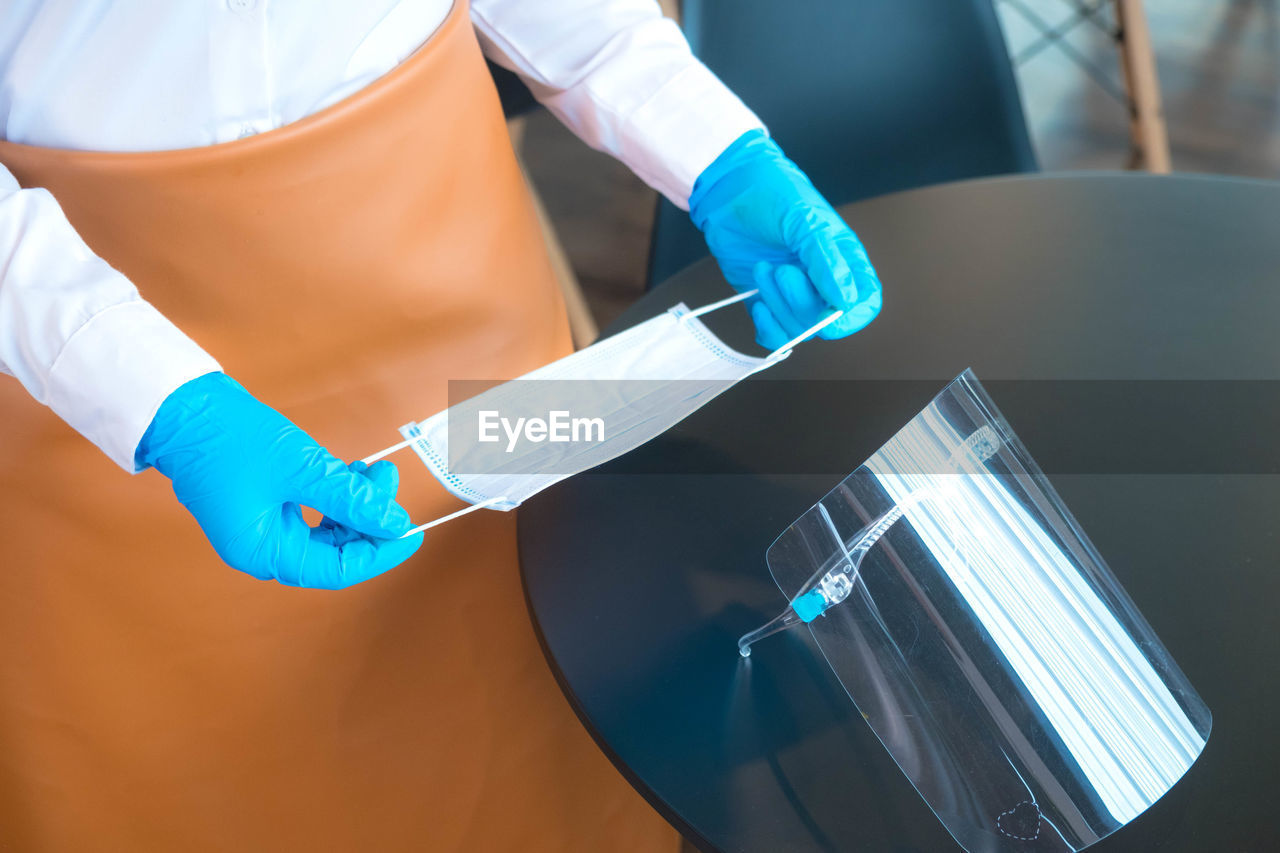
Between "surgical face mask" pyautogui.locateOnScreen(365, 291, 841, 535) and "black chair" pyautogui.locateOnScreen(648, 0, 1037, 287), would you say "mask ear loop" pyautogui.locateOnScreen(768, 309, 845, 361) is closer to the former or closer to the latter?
"surgical face mask" pyautogui.locateOnScreen(365, 291, 841, 535)

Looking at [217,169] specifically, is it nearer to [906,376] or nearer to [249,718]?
[249,718]

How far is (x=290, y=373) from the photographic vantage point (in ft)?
2.91

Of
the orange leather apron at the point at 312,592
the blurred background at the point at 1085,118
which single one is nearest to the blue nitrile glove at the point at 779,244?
the orange leather apron at the point at 312,592

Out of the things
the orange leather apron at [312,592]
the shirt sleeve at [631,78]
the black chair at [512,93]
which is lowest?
the orange leather apron at [312,592]

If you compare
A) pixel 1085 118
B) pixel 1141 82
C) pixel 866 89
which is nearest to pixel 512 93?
pixel 866 89

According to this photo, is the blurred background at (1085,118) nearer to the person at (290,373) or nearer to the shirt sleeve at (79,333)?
the person at (290,373)

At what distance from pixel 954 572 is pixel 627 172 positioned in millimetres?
2120

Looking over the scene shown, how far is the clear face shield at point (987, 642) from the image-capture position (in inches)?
24.0

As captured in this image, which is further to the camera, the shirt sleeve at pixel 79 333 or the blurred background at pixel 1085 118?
the blurred background at pixel 1085 118

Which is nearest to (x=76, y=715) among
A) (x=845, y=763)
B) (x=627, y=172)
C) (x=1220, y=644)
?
(x=845, y=763)

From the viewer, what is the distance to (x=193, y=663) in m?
0.91

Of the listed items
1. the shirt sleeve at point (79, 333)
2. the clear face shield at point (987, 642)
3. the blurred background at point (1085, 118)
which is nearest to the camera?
the clear face shield at point (987, 642)

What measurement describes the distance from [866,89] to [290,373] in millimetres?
1099

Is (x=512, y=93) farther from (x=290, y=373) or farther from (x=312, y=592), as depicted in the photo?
(x=312, y=592)
